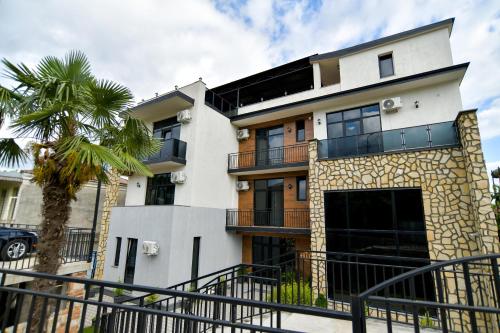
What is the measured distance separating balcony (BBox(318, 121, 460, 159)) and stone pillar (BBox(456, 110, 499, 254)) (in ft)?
1.34

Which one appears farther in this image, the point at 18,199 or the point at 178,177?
the point at 18,199

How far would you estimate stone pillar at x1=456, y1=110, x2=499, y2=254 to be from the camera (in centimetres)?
601

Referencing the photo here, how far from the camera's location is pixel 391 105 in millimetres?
9070

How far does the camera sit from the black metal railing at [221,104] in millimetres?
12688

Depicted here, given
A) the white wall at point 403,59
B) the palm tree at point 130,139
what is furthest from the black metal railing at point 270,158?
the palm tree at point 130,139

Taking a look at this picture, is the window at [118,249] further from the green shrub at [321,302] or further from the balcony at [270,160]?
the green shrub at [321,302]

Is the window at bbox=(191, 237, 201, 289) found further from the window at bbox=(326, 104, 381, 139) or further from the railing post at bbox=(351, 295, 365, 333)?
the railing post at bbox=(351, 295, 365, 333)

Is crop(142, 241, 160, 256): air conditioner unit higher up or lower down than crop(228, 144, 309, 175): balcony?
lower down

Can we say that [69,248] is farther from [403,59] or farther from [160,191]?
[403,59]

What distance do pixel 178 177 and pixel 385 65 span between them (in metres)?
10.1

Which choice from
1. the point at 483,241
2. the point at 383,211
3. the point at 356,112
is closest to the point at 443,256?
the point at 483,241

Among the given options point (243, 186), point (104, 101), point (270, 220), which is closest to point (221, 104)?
point (243, 186)

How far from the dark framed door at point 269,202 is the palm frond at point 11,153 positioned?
30.1 ft

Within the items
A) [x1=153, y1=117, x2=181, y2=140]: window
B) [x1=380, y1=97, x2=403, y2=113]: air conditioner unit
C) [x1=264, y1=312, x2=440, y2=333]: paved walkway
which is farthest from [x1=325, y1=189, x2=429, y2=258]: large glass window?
[x1=153, y1=117, x2=181, y2=140]: window
